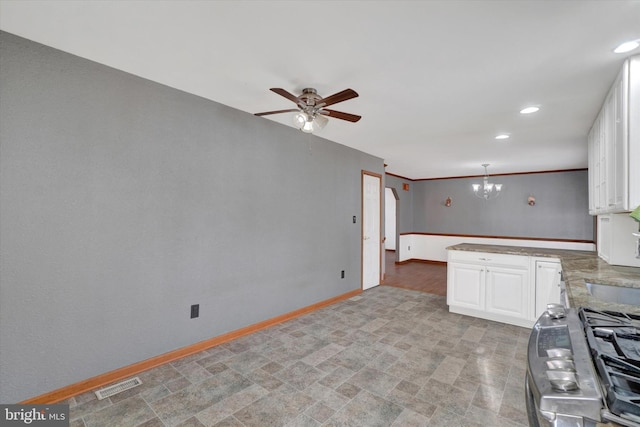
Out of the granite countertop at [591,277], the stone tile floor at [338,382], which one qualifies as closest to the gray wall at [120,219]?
the stone tile floor at [338,382]

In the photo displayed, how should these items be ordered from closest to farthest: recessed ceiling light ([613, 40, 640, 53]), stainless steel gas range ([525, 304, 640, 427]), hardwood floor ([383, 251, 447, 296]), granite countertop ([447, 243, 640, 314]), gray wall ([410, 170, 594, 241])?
stainless steel gas range ([525, 304, 640, 427]) → granite countertop ([447, 243, 640, 314]) → recessed ceiling light ([613, 40, 640, 53]) → hardwood floor ([383, 251, 447, 296]) → gray wall ([410, 170, 594, 241])

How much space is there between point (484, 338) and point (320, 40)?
331 centimetres

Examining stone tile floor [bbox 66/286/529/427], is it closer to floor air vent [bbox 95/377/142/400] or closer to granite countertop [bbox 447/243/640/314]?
floor air vent [bbox 95/377/142/400]

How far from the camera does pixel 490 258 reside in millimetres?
3682

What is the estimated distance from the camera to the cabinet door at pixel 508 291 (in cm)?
346

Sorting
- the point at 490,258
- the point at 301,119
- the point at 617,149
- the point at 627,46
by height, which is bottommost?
the point at 490,258

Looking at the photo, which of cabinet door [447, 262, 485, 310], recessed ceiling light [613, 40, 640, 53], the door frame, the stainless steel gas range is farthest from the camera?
the door frame

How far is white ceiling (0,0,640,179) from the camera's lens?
5.14 feet

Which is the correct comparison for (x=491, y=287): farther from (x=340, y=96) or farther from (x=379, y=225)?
(x=340, y=96)

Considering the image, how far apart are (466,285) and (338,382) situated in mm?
2404

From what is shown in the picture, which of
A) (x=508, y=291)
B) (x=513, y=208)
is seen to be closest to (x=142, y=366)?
(x=508, y=291)

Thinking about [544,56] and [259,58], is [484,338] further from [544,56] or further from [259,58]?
[259,58]

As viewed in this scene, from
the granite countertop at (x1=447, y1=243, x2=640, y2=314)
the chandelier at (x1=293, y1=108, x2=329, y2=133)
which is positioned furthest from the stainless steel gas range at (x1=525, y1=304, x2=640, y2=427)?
the chandelier at (x1=293, y1=108, x2=329, y2=133)

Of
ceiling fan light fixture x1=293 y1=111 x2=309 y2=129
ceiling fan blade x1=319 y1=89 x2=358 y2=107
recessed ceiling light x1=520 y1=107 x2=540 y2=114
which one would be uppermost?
recessed ceiling light x1=520 y1=107 x2=540 y2=114
